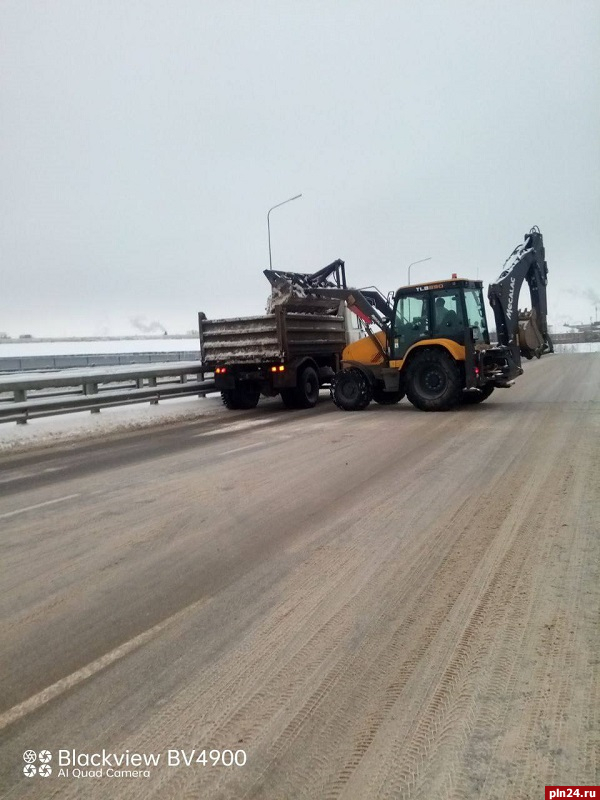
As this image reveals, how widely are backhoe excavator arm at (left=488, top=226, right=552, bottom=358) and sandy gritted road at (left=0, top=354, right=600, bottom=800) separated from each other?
7.08 meters

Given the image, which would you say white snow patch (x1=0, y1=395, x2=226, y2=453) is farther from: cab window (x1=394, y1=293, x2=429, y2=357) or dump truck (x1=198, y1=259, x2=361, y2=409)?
cab window (x1=394, y1=293, x2=429, y2=357)

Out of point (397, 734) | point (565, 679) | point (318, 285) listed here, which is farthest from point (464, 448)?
point (318, 285)

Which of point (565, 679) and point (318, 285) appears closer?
point (565, 679)

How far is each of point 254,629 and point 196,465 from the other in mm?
4909

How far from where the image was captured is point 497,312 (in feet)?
45.2

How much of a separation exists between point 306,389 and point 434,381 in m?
3.67

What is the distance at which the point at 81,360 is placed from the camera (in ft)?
95.5

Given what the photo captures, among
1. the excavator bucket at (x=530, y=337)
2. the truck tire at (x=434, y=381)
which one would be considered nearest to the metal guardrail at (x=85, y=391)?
the truck tire at (x=434, y=381)

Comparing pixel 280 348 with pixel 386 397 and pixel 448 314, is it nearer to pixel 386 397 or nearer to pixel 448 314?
pixel 386 397

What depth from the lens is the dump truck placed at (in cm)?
1460

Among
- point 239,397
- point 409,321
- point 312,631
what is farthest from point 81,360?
point 312,631

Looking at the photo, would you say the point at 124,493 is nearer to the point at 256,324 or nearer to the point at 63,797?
the point at 63,797

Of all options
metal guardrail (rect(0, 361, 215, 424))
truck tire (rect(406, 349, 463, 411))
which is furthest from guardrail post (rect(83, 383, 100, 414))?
truck tire (rect(406, 349, 463, 411))

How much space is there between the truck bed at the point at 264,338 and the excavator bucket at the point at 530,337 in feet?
16.5
